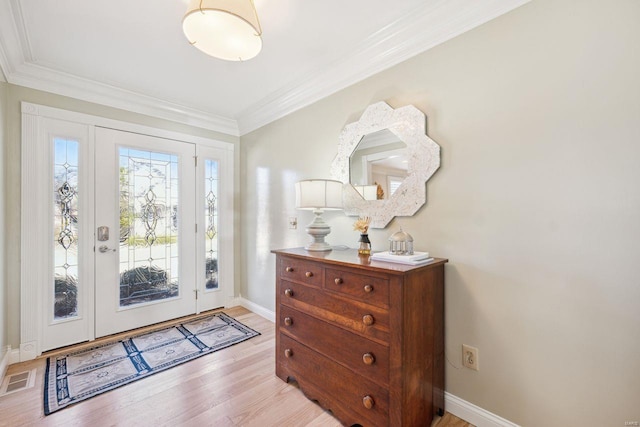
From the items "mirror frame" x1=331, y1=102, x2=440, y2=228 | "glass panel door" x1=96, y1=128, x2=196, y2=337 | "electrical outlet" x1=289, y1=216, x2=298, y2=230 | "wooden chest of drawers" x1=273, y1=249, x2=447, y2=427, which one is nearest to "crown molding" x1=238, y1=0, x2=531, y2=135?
"mirror frame" x1=331, y1=102, x2=440, y2=228

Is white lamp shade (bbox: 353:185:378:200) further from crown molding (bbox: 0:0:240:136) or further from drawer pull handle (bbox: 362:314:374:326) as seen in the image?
crown molding (bbox: 0:0:240:136)

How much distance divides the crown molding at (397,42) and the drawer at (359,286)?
1.52m

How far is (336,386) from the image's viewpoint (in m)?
1.64

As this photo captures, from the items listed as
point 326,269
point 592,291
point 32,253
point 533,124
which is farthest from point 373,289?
point 32,253

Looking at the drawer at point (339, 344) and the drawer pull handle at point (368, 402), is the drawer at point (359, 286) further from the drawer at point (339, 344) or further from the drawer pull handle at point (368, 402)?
the drawer pull handle at point (368, 402)

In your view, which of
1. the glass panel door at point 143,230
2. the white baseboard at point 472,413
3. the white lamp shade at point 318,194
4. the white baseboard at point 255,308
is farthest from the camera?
the white baseboard at point 255,308

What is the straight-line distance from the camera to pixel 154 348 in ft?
8.23

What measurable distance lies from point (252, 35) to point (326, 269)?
1.44 m

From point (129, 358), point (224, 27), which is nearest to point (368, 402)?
point (129, 358)

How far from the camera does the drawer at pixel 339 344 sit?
1433 mm

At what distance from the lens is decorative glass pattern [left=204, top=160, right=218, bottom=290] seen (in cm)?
345

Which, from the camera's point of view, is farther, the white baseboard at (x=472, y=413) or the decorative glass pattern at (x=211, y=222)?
the decorative glass pattern at (x=211, y=222)

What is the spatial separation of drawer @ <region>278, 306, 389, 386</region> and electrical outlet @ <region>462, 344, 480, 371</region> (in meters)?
0.57

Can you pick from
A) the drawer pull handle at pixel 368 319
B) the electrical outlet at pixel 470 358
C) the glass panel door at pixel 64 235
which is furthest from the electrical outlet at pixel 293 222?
the glass panel door at pixel 64 235
